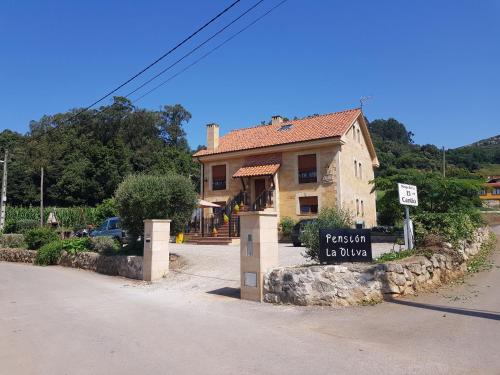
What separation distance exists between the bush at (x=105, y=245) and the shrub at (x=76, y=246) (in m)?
0.43

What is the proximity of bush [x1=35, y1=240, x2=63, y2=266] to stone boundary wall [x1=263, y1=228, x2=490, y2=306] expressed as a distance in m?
12.4

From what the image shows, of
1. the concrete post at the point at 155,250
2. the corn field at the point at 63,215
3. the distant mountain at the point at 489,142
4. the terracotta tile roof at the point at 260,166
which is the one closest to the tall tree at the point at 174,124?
the corn field at the point at 63,215

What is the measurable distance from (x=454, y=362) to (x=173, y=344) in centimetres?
369

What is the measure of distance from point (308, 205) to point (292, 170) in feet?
7.90

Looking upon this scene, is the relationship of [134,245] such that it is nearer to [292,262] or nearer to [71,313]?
[292,262]

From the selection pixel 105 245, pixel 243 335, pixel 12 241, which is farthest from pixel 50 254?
pixel 243 335

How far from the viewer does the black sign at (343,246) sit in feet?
29.6

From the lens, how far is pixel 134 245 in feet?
50.2

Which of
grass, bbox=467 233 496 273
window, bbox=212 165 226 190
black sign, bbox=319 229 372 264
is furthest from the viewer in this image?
window, bbox=212 165 226 190

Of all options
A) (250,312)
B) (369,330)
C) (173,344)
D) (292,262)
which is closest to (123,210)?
(292,262)

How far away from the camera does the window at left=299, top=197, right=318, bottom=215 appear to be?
2614cm

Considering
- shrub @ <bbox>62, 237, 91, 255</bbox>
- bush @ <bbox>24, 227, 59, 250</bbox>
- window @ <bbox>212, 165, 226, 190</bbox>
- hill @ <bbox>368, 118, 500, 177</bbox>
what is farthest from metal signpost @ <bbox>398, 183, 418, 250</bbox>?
hill @ <bbox>368, 118, 500, 177</bbox>

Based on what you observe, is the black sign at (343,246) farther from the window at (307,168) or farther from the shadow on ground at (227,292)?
Result: the window at (307,168)

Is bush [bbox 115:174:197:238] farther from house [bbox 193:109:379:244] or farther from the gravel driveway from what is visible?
house [bbox 193:109:379:244]
